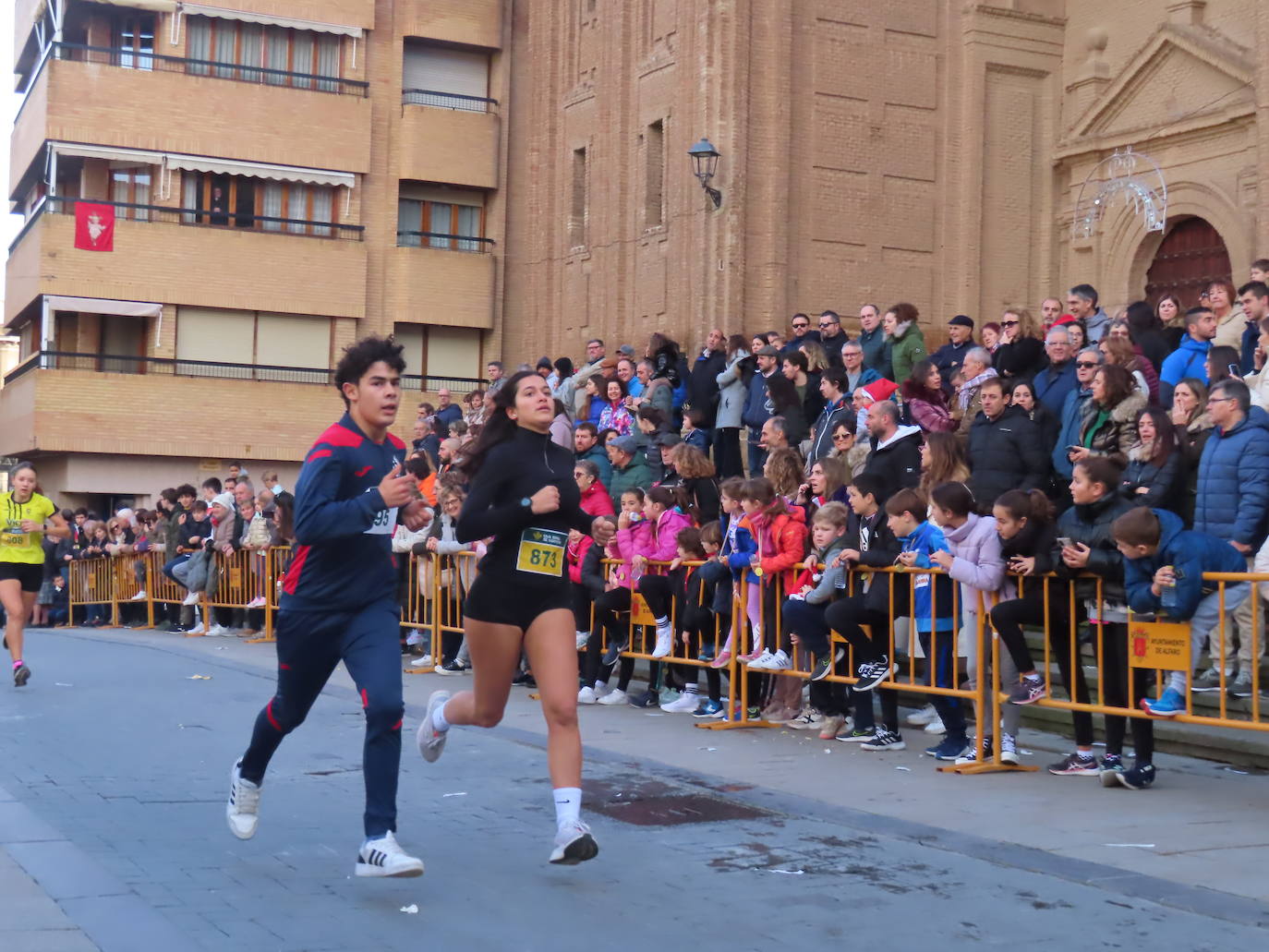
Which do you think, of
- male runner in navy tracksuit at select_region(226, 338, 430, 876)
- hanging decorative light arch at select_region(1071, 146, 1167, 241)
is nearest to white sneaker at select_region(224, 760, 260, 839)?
male runner in navy tracksuit at select_region(226, 338, 430, 876)

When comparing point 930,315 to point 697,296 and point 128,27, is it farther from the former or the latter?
point 128,27

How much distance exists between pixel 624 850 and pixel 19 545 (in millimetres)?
9431

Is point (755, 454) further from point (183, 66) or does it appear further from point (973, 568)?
point (183, 66)

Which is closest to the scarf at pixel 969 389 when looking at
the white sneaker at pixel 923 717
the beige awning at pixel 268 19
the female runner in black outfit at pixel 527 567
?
the white sneaker at pixel 923 717

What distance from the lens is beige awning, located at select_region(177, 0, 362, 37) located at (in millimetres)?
35500

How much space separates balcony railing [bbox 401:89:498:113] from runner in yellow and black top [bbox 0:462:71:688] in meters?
24.2

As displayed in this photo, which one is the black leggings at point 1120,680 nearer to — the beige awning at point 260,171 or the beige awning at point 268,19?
the beige awning at point 260,171

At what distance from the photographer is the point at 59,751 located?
10.2 meters

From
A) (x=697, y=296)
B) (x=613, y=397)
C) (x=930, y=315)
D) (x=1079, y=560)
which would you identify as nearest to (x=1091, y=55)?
(x=930, y=315)

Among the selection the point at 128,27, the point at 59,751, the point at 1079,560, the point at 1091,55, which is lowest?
the point at 59,751

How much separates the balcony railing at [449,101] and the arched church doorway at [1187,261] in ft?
61.6

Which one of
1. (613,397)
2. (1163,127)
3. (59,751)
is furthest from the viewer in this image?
(1163,127)

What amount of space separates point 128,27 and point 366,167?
600 centimetres

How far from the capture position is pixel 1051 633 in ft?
31.1
